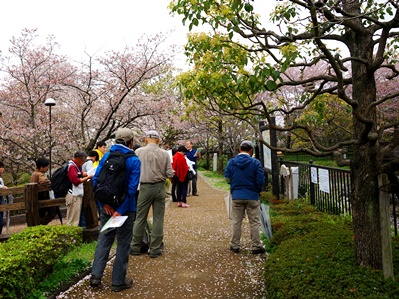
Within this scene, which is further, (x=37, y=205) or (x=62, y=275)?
(x=37, y=205)

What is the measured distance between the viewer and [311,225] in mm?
5168

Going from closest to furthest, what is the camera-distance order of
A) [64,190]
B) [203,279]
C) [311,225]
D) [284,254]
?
[284,254] → [203,279] → [311,225] → [64,190]

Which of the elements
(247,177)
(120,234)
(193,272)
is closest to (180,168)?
(247,177)

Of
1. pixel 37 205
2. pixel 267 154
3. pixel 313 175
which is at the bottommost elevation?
pixel 37 205

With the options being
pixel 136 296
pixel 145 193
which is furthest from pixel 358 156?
pixel 145 193

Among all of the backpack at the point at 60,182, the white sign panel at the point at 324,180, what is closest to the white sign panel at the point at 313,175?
the white sign panel at the point at 324,180

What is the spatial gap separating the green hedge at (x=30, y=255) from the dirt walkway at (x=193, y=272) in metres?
0.46

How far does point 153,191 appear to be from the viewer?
5254 mm

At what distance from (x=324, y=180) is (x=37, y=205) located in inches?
220

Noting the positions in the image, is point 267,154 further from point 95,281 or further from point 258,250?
point 95,281

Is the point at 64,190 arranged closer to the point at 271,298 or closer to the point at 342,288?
the point at 271,298

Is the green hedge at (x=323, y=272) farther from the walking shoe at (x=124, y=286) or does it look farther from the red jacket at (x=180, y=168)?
the red jacket at (x=180, y=168)

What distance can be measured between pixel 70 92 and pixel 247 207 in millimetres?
13425

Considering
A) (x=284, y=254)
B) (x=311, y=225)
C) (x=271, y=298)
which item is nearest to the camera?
(x=271, y=298)
